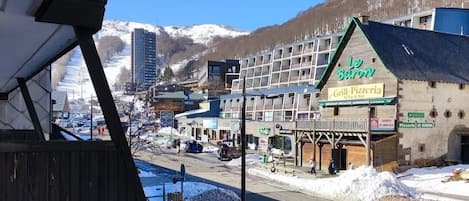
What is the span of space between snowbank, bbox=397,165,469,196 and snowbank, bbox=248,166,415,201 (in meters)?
1.84

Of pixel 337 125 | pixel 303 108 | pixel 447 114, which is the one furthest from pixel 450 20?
pixel 337 125

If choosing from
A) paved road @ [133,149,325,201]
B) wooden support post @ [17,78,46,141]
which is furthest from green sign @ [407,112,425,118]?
wooden support post @ [17,78,46,141]

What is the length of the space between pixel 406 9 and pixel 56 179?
159 metres

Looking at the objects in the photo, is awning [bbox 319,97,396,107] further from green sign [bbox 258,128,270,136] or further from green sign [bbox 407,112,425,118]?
green sign [bbox 258,128,270,136]

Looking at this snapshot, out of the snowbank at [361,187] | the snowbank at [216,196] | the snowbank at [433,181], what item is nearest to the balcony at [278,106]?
the snowbank at [433,181]

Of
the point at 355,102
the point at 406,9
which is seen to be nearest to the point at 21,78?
the point at 355,102

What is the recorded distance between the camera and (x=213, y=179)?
116ft

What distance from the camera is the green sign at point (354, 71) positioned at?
39.8 metres

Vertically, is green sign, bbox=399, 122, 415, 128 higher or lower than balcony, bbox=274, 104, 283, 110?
lower

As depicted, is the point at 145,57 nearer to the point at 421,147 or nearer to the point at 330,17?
the point at 330,17

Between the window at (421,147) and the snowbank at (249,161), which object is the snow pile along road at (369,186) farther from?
the snowbank at (249,161)

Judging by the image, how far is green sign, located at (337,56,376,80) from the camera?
1565 inches

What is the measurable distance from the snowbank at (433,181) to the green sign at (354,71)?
794cm

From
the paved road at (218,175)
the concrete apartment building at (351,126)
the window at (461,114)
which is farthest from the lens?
the window at (461,114)
